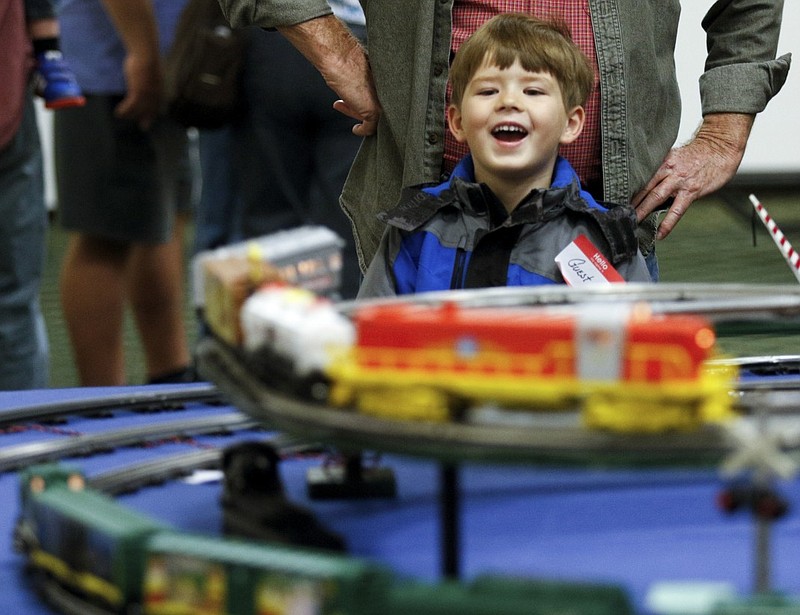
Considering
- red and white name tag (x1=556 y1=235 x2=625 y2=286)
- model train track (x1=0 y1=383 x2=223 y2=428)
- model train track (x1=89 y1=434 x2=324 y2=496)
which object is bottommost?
model train track (x1=89 y1=434 x2=324 y2=496)

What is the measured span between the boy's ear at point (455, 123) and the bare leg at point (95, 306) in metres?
1.87

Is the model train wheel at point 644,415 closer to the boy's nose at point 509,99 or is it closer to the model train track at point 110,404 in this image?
the model train track at point 110,404

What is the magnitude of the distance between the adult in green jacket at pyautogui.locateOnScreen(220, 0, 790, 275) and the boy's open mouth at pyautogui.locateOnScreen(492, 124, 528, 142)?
0.23m

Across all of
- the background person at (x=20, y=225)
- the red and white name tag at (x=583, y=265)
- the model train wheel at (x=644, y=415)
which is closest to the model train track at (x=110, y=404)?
the red and white name tag at (x=583, y=265)

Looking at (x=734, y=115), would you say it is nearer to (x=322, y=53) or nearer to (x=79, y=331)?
(x=322, y=53)

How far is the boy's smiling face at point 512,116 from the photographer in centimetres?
219

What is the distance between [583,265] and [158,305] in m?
2.37

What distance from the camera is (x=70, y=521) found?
3.99 feet

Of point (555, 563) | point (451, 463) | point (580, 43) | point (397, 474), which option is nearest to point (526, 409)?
point (451, 463)

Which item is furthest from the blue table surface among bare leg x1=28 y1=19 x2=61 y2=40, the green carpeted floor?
the green carpeted floor

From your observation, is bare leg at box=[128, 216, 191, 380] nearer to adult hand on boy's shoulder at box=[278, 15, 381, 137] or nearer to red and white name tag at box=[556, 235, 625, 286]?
adult hand on boy's shoulder at box=[278, 15, 381, 137]

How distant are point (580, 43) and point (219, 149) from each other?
253 cm

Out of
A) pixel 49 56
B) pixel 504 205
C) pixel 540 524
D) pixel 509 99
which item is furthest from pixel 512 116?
pixel 49 56

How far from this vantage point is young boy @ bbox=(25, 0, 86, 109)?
10.7 ft
